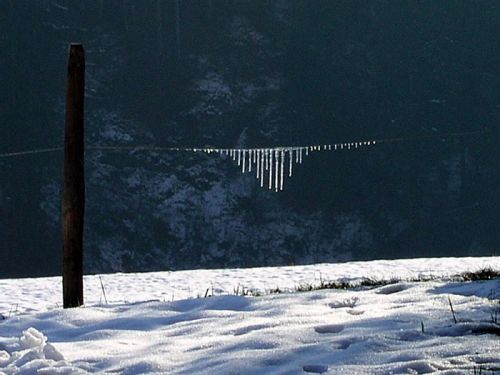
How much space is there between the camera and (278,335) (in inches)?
203

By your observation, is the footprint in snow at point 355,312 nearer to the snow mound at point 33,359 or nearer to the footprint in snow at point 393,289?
the footprint in snow at point 393,289

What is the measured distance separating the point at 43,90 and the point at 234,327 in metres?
62.0

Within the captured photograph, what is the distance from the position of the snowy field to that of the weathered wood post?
2.50 m

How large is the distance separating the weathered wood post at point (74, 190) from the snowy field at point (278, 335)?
250 cm

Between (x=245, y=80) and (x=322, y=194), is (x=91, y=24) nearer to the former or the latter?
(x=245, y=80)

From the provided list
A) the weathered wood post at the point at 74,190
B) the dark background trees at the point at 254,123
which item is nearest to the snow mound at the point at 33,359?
the weathered wood post at the point at 74,190

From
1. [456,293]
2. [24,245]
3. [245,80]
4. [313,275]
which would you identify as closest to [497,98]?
[245,80]

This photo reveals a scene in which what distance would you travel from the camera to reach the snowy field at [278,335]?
4477 mm

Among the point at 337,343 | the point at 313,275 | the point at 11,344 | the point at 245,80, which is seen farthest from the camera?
the point at 245,80

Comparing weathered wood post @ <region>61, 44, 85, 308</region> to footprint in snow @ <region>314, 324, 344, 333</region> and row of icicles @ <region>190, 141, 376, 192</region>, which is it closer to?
row of icicles @ <region>190, 141, 376, 192</region>

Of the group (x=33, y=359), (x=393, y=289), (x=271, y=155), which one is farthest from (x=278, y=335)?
(x=271, y=155)

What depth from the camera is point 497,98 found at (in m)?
69.3

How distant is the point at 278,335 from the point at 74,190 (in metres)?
5.05

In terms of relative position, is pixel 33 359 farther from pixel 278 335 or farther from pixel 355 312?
pixel 355 312
